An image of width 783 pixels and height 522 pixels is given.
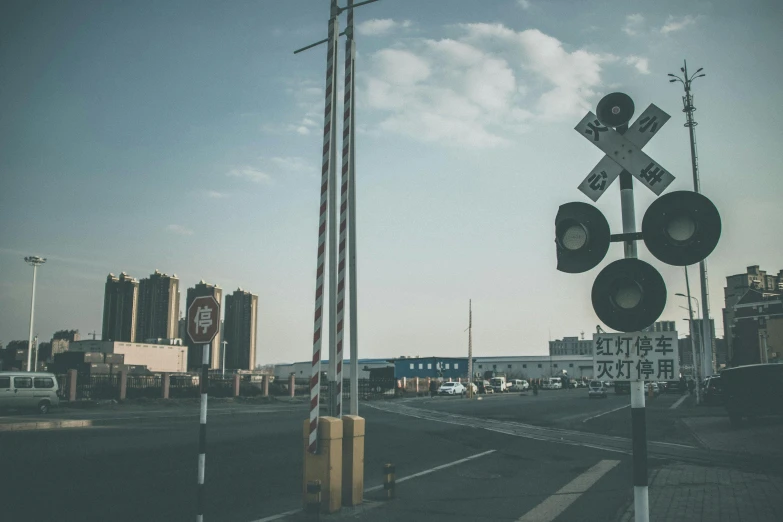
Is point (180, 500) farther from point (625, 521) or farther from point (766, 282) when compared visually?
point (766, 282)

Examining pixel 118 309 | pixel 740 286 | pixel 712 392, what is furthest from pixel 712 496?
pixel 740 286

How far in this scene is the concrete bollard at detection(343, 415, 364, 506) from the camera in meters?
8.15

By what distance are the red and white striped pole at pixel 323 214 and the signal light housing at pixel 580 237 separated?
3.91m

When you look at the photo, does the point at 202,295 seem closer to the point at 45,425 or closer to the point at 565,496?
the point at 565,496

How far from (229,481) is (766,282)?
360 ft

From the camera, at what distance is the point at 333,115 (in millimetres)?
9148

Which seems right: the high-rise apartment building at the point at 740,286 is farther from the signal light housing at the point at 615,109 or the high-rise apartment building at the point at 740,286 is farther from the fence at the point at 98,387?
the signal light housing at the point at 615,109

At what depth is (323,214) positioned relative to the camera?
28.8ft

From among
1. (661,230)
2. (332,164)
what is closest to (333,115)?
(332,164)

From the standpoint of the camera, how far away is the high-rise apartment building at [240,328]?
11662 centimetres

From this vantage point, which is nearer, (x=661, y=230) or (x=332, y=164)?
(x=661, y=230)

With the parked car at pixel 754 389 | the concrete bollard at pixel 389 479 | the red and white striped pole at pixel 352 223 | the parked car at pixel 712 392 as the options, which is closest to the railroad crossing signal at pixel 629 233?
the red and white striped pole at pixel 352 223

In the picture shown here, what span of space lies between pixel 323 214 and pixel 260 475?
5260mm

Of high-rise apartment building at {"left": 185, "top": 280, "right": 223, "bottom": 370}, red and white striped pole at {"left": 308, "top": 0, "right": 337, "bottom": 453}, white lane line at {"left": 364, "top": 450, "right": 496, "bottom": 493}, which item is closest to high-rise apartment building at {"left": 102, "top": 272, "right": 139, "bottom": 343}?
high-rise apartment building at {"left": 185, "top": 280, "right": 223, "bottom": 370}
